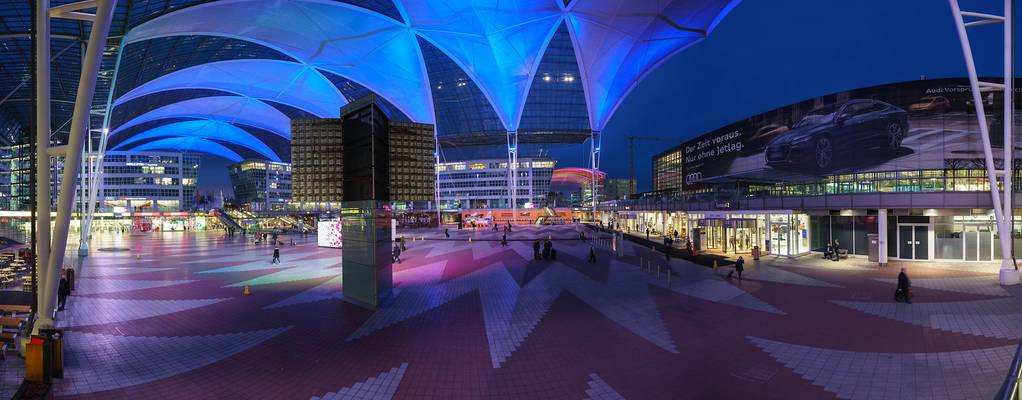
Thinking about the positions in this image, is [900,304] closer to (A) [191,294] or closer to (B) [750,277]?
(B) [750,277]

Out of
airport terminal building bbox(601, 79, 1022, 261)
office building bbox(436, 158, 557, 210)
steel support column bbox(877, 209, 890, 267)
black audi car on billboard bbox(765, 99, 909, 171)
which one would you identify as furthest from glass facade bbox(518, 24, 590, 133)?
steel support column bbox(877, 209, 890, 267)

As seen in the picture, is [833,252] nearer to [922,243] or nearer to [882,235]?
[882,235]

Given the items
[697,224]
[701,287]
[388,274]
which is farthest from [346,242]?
[697,224]

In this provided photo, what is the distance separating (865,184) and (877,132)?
12.0m

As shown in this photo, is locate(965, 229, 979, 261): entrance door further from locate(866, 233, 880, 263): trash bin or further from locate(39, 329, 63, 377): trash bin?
locate(39, 329, 63, 377): trash bin

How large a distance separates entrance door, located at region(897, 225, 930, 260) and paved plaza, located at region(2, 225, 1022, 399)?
3.47m

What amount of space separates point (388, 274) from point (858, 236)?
81.3 feet

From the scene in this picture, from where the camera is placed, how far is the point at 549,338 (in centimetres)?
982

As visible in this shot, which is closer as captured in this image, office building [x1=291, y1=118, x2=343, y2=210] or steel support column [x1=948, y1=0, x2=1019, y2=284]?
office building [x1=291, y1=118, x2=343, y2=210]

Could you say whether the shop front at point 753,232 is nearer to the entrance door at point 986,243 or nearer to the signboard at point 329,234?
the entrance door at point 986,243

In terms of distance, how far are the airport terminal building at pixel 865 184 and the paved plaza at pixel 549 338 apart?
3.99 m

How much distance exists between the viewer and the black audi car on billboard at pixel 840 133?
96.3 feet

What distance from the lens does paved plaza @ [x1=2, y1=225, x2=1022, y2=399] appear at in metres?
7.22

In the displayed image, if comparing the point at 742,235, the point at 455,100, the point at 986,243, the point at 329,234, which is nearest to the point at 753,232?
the point at 742,235
